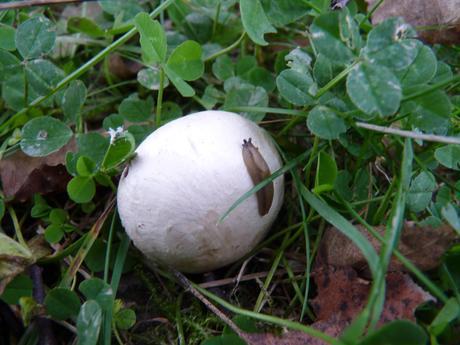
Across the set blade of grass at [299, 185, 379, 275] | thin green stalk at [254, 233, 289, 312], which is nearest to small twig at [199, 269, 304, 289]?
thin green stalk at [254, 233, 289, 312]

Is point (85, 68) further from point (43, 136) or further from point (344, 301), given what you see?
point (344, 301)

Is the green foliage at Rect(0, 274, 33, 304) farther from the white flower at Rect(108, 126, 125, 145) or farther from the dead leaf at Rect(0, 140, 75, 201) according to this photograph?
the white flower at Rect(108, 126, 125, 145)

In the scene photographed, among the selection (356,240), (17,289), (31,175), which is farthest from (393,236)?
(31,175)

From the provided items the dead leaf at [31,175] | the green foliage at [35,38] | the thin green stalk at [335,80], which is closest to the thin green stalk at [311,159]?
the thin green stalk at [335,80]

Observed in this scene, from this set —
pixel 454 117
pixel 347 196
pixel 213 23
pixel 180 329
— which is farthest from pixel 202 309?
pixel 213 23

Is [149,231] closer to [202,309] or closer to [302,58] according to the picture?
[202,309]

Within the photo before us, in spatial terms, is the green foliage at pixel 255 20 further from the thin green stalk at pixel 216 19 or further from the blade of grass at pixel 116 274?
the blade of grass at pixel 116 274

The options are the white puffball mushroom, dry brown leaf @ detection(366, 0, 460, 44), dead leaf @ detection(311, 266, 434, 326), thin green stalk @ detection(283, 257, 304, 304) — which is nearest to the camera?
dead leaf @ detection(311, 266, 434, 326)

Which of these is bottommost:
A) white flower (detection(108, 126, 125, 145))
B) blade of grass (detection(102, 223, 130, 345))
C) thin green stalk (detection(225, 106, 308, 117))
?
blade of grass (detection(102, 223, 130, 345))
